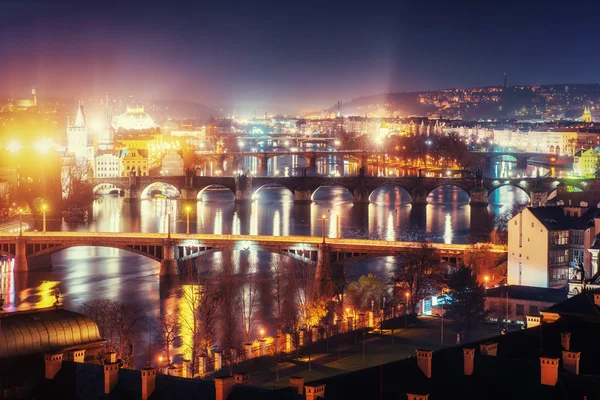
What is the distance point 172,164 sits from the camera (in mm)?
64438

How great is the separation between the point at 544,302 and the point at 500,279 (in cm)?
425

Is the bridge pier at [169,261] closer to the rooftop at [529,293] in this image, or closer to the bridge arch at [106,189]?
the rooftop at [529,293]

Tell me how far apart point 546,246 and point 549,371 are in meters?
12.6

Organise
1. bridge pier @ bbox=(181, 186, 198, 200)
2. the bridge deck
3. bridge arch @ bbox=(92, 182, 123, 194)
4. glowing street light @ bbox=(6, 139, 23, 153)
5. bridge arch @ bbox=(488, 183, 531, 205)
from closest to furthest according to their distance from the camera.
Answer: the bridge deck, bridge arch @ bbox=(488, 183, 531, 205), bridge pier @ bbox=(181, 186, 198, 200), bridge arch @ bbox=(92, 182, 123, 194), glowing street light @ bbox=(6, 139, 23, 153)

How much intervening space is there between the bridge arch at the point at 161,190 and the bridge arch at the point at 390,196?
25.9 ft

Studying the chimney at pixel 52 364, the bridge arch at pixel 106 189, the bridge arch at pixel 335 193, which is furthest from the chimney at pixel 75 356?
the bridge arch at pixel 106 189

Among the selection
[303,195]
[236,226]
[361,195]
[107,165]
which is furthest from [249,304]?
[107,165]

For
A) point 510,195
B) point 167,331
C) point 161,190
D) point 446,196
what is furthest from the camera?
point 161,190

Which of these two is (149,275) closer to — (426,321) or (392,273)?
(392,273)

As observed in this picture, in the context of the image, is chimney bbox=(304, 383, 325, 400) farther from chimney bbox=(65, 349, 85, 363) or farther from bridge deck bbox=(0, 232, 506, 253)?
bridge deck bbox=(0, 232, 506, 253)

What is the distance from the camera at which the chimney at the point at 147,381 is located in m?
9.44

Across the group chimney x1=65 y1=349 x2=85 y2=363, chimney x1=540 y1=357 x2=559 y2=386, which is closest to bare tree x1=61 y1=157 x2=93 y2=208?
chimney x1=65 y1=349 x2=85 y2=363

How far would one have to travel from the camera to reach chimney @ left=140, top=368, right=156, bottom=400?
372 inches

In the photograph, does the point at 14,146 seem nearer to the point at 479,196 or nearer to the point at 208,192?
the point at 208,192
